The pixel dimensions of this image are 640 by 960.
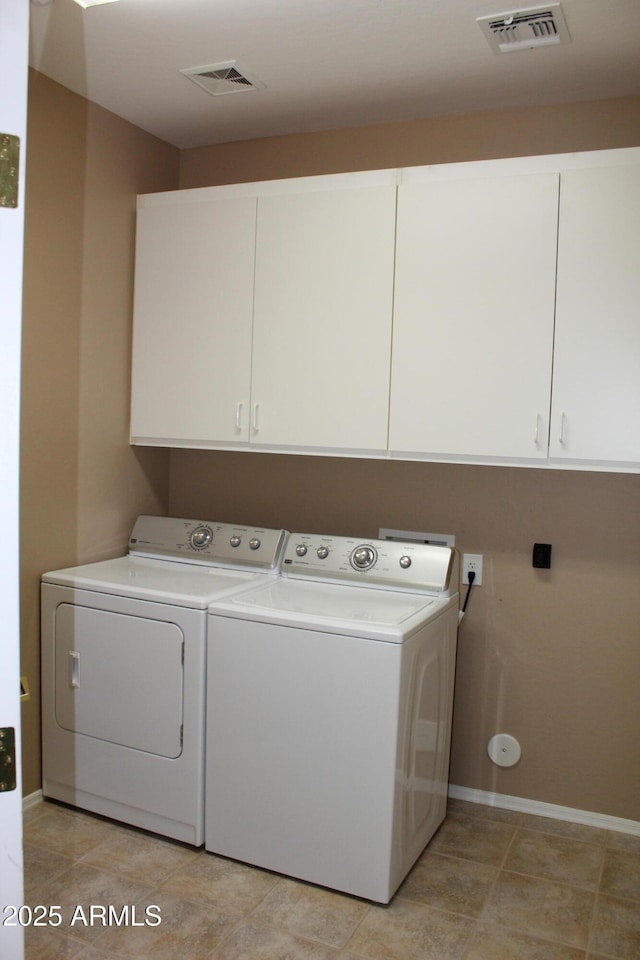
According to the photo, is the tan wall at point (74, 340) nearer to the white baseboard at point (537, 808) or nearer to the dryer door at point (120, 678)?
the dryer door at point (120, 678)

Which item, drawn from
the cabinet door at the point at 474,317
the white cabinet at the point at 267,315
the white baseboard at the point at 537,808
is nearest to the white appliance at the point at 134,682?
the white baseboard at the point at 537,808

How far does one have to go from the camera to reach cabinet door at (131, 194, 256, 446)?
9.31ft

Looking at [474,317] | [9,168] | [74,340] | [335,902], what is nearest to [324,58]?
[474,317]

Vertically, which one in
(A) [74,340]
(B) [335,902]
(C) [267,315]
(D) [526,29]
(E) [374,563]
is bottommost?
(B) [335,902]

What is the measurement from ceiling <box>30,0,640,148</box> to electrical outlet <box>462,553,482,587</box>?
1.55m

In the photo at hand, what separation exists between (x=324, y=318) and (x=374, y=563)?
33.0 inches

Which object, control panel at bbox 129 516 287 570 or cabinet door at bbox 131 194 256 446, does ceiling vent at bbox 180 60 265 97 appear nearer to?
cabinet door at bbox 131 194 256 446

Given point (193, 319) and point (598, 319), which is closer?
point (598, 319)

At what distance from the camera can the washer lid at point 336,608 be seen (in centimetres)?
224

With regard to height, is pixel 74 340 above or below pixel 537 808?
above

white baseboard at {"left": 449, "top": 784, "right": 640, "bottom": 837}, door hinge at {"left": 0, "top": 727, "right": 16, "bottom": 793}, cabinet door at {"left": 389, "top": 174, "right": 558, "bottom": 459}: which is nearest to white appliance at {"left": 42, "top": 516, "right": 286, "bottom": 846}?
cabinet door at {"left": 389, "top": 174, "right": 558, "bottom": 459}

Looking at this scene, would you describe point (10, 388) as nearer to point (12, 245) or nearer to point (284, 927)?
point (12, 245)

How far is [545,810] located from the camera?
2.85 m

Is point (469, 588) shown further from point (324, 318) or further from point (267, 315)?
point (267, 315)
